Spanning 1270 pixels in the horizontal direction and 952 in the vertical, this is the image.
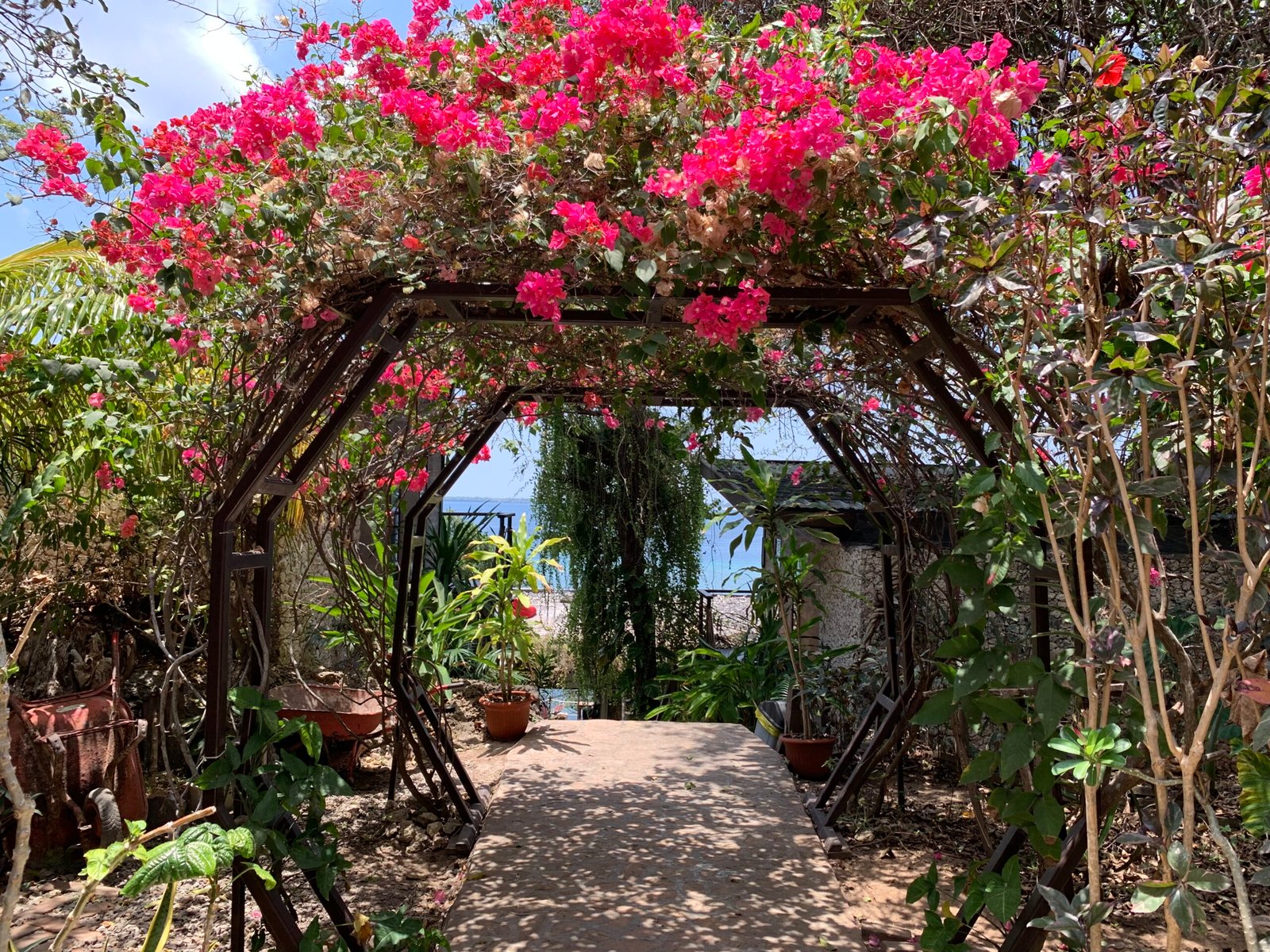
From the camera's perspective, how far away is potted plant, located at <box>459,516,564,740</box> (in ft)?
17.2

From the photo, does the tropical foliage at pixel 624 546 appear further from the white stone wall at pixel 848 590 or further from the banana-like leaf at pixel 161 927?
the banana-like leaf at pixel 161 927

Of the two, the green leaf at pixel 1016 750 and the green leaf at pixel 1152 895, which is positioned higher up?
the green leaf at pixel 1016 750

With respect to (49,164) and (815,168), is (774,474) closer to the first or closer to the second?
(815,168)

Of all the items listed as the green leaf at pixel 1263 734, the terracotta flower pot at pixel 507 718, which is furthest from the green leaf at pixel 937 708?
the terracotta flower pot at pixel 507 718

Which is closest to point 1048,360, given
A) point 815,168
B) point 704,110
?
point 815,168

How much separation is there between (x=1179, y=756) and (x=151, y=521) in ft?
11.1

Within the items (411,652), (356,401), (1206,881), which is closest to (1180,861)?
(1206,881)

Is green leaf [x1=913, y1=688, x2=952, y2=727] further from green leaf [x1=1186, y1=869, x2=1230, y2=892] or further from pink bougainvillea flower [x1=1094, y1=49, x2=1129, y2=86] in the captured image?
pink bougainvillea flower [x1=1094, y1=49, x2=1129, y2=86]

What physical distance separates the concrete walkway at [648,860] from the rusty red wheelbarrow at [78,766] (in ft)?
4.35

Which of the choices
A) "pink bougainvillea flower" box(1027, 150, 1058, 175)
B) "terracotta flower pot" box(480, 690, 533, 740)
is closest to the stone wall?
"pink bougainvillea flower" box(1027, 150, 1058, 175)

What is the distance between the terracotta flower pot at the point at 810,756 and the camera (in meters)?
4.54

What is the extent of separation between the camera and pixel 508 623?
5.31 meters

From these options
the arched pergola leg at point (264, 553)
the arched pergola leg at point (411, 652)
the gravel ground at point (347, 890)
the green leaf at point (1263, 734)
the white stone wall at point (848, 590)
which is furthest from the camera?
the white stone wall at point (848, 590)

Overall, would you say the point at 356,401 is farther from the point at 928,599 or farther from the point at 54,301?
the point at 928,599
